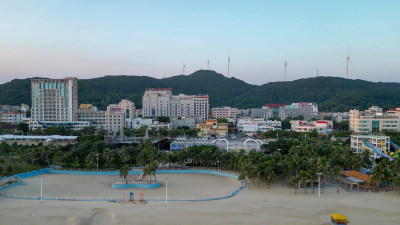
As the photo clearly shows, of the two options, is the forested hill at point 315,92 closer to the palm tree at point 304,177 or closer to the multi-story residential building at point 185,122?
the multi-story residential building at point 185,122

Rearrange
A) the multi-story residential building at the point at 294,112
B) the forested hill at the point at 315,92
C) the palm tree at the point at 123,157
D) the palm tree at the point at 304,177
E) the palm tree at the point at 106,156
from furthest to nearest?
the forested hill at the point at 315,92
the multi-story residential building at the point at 294,112
the palm tree at the point at 106,156
the palm tree at the point at 123,157
the palm tree at the point at 304,177

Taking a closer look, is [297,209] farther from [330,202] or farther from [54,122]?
[54,122]

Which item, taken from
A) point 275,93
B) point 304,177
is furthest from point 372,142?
point 275,93

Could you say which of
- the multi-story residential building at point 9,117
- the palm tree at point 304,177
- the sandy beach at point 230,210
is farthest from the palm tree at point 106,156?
the multi-story residential building at point 9,117

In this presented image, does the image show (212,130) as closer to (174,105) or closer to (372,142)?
(372,142)

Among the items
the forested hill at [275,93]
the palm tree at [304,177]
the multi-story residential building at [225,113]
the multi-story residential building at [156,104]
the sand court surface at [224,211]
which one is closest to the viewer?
the sand court surface at [224,211]

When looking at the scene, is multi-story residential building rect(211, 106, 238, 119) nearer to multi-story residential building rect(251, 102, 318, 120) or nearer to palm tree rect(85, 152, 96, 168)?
multi-story residential building rect(251, 102, 318, 120)

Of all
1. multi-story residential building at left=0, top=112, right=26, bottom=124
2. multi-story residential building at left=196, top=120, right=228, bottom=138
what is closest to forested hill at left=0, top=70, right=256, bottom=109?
multi-story residential building at left=0, top=112, right=26, bottom=124
